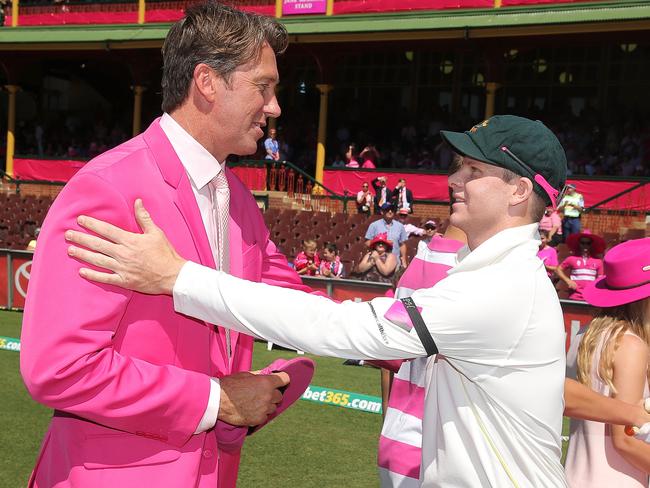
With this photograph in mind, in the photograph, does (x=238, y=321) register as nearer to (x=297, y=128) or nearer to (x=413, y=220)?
(x=413, y=220)

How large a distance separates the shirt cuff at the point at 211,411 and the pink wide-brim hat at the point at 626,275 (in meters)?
1.69

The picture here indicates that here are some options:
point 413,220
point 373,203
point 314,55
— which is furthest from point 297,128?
point 413,220

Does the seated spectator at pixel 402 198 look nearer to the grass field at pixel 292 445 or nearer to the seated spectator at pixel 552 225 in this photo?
the seated spectator at pixel 552 225

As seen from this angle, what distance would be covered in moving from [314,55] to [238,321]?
21070mm

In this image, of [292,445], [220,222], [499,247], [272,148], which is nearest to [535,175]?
[499,247]

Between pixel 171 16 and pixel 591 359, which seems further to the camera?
pixel 171 16

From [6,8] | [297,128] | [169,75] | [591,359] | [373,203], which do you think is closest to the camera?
[169,75]

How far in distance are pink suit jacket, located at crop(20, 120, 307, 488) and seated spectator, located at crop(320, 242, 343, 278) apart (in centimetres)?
1131

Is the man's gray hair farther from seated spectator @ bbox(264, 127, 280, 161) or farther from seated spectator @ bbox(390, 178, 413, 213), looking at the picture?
seated spectator @ bbox(264, 127, 280, 161)

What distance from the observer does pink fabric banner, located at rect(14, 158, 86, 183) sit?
25.0m

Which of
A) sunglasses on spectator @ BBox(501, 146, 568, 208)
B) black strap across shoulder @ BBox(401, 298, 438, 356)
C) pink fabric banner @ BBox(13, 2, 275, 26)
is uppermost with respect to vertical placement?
pink fabric banner @ BBox(13, 2, 275, 26)

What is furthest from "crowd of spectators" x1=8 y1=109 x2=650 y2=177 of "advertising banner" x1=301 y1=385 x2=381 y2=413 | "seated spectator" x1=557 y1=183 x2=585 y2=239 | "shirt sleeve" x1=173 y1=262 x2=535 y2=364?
"shirt sleeve" x1=173 y1=262 x2=535 y2=364

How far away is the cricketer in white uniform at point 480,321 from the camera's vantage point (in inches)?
85.5

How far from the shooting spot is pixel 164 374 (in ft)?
6.60
